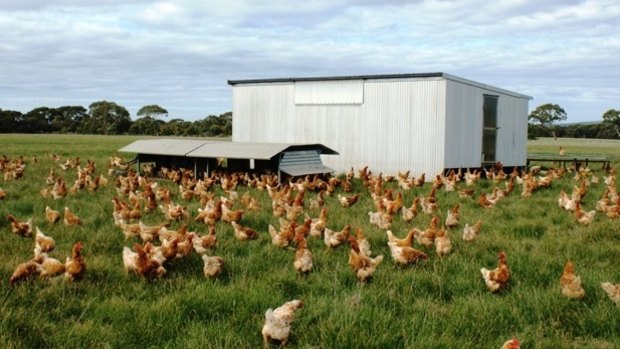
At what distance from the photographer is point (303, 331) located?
5328 mm

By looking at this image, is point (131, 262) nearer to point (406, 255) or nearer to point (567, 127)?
point (406, 255)

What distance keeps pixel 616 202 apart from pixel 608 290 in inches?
278

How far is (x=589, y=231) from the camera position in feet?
32.7

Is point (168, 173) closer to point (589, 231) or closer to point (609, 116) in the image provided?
point (589, 231)

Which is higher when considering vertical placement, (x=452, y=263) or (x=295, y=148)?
(x=295, y=148)

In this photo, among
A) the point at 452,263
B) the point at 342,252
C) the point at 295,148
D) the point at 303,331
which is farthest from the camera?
the point at 295,148

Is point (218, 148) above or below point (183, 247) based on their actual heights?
above

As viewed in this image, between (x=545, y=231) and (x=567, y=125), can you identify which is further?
(x=567, y=125)

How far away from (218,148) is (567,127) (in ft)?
395

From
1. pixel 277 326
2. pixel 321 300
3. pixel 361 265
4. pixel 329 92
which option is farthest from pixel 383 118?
pixel 277 326

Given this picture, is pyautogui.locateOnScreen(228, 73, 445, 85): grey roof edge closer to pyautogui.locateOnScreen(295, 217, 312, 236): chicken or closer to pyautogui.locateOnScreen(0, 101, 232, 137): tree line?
pyautogui.locateOnScreen(295, 217, 312, 236): chicken

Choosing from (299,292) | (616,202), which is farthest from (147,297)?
(616,202)

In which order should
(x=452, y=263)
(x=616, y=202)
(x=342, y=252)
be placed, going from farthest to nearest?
1. (x=616, y=202)
2. (x=342, y=252)
3. (x=452, y=263)

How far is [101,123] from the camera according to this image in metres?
118
